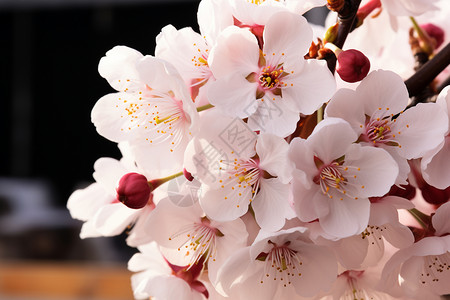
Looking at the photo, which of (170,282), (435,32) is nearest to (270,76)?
(170,282)

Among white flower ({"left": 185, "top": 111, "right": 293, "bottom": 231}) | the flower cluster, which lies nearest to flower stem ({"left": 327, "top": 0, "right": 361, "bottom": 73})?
the flower cluster

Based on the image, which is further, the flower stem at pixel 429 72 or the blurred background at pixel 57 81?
the blurred background at pixel 57 81

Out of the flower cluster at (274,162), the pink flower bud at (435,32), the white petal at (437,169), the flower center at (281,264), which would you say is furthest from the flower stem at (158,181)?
the pink flower bud at (435,32)

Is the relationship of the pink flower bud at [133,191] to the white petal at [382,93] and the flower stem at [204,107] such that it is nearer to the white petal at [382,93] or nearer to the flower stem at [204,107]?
the flower stem at [204,107]

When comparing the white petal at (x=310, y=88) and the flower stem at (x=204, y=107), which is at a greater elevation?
the white petal at (x=310, y=88)

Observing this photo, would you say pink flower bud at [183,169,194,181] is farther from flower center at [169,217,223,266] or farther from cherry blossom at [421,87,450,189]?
cherry blossom at [421,87,450,189]
